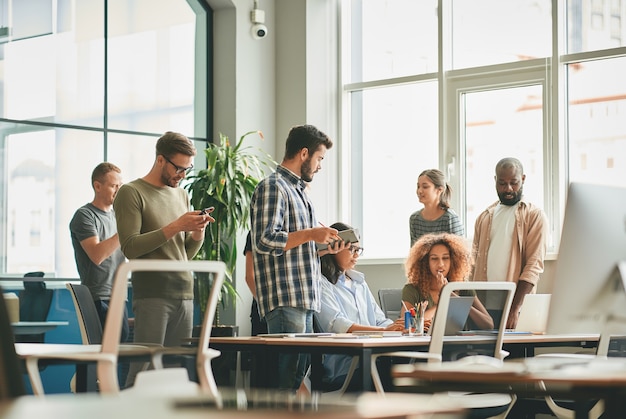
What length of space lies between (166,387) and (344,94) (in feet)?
19.0

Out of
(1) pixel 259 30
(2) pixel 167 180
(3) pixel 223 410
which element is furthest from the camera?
(1) pixel 259 30

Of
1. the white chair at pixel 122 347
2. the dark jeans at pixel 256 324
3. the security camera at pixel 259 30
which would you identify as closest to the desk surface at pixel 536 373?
the white chair at pixel 122 347

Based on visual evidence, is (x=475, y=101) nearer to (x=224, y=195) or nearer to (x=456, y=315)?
(x=224, y=195)

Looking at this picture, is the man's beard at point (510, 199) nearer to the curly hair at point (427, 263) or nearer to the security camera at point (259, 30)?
the curly hair at point (427, 263)

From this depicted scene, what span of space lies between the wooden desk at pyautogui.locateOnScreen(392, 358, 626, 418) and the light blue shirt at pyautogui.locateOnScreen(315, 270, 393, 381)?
2325mm

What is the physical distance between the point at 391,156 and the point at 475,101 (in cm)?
89

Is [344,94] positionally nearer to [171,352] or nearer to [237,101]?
[237,101]

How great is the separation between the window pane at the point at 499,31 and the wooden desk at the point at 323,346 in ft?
11.1

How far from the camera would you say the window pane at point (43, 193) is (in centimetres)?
634

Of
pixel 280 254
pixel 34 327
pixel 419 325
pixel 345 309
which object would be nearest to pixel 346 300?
pixel 345 309

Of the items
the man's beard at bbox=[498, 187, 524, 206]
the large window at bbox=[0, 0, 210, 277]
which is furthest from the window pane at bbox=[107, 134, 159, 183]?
the man's beard at bbox=[498, 187, 524, 206]

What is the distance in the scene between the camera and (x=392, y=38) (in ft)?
25.5

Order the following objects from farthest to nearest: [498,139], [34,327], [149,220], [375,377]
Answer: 1. [498,139]
2. [34,327]
3. [149,220]
4. [375,377]

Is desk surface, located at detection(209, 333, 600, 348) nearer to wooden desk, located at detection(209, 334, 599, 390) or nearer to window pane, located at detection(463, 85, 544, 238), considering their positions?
wooden desk, located at detection(209, 334, 599, 390)
